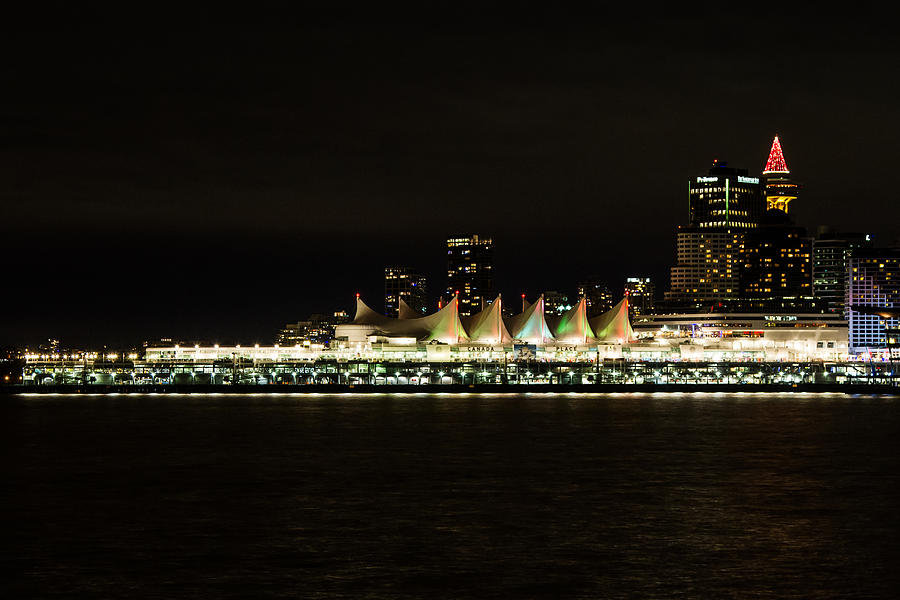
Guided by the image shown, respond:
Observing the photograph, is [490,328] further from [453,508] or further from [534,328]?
[453,508]

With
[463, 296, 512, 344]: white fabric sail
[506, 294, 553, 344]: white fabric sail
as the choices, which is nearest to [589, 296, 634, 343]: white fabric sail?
[506, 294, 553, 344]: white fabric sail

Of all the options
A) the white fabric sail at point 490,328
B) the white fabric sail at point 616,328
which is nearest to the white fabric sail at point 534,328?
the white fabric sail at point 490,328

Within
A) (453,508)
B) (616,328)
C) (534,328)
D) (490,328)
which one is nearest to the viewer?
(453,508)

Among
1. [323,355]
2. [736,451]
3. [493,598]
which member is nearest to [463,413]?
[736,451]

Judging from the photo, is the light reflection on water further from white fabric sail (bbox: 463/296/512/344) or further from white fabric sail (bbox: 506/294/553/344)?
white fabric sail (bbox: 506/294/553/344)

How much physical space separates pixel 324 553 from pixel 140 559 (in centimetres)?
407

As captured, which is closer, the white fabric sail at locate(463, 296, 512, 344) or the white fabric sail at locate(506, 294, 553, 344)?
the white fabric sail at locate(463, 296, 512, 344)

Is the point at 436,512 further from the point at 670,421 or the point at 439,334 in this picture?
the point at 439,334

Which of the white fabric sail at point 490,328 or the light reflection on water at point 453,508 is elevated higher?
the white fabric sail at point 490,328

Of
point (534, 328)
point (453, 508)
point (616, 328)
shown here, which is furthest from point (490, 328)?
point (453, 508)

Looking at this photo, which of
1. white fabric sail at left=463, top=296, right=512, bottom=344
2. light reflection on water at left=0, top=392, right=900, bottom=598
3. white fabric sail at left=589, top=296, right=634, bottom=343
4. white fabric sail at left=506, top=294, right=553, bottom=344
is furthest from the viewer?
white fabric sail at left=589, top=296, right=634, bottom=343

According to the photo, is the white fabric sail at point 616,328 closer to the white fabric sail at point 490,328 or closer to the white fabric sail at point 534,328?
the white fabric sail at point 534,328

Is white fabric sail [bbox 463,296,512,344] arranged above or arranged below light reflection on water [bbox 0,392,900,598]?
above

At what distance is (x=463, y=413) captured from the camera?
83.1m
